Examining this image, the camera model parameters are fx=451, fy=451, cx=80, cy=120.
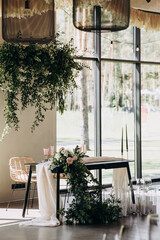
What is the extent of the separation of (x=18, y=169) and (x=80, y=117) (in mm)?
1937

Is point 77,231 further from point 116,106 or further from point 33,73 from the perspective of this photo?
point 116,106

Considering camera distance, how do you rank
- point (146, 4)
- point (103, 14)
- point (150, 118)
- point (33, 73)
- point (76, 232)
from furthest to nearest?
point (150, 118) → point (33, 73) → point (146, 4) → point (76, 232) → point (103, 14)

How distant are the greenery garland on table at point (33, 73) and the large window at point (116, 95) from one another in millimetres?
1293

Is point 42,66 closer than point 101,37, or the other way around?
point 42,66

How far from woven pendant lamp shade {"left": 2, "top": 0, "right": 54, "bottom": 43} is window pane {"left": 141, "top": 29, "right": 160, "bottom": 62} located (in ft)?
19.5

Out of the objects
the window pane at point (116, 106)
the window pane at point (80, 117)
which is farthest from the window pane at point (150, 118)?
the window pane at point (80, 117)

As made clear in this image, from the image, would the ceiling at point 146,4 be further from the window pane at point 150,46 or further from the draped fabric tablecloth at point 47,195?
the window pane at point 150,46

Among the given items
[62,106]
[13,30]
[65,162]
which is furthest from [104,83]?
[13,30]

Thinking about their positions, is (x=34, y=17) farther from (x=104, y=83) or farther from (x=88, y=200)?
(x=104, y=83)

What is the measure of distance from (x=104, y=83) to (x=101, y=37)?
953 mm

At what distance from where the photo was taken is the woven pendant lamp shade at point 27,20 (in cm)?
409

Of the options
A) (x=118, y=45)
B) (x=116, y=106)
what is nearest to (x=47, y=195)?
(x=116, y=106)

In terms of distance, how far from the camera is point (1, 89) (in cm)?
751

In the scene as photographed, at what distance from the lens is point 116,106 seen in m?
9.63
